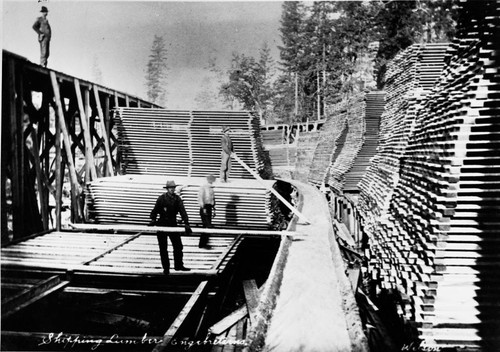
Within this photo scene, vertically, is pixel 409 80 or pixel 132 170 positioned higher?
pixel 409 80

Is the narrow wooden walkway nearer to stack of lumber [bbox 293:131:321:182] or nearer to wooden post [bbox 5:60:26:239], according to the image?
wooden post [bbox 5:60:26:239]

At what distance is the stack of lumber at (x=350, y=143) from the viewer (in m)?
15.6

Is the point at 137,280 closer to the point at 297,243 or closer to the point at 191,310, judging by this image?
the point at 191,310

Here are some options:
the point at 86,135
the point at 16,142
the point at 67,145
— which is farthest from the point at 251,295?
the point at 86,135

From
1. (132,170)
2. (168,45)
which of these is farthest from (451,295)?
(132,170)

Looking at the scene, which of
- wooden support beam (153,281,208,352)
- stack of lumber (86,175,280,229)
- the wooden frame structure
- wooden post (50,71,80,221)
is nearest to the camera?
wooden support beam (153,281,208,352)

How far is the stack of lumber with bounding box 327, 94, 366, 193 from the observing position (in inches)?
616

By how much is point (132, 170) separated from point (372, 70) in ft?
67.9

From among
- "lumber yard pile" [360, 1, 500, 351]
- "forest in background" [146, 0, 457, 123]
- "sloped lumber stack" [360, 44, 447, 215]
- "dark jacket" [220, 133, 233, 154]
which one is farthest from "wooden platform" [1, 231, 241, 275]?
"forest in background" [146, 0, 457, 123]

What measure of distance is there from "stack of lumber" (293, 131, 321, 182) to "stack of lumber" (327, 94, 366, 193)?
Result: 26.6ft

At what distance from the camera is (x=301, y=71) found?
106 ft

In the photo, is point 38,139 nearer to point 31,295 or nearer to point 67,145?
point 67,145

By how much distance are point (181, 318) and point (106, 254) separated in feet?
9.42

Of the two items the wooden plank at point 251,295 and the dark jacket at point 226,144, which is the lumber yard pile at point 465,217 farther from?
the dark jacket at point 226,144
